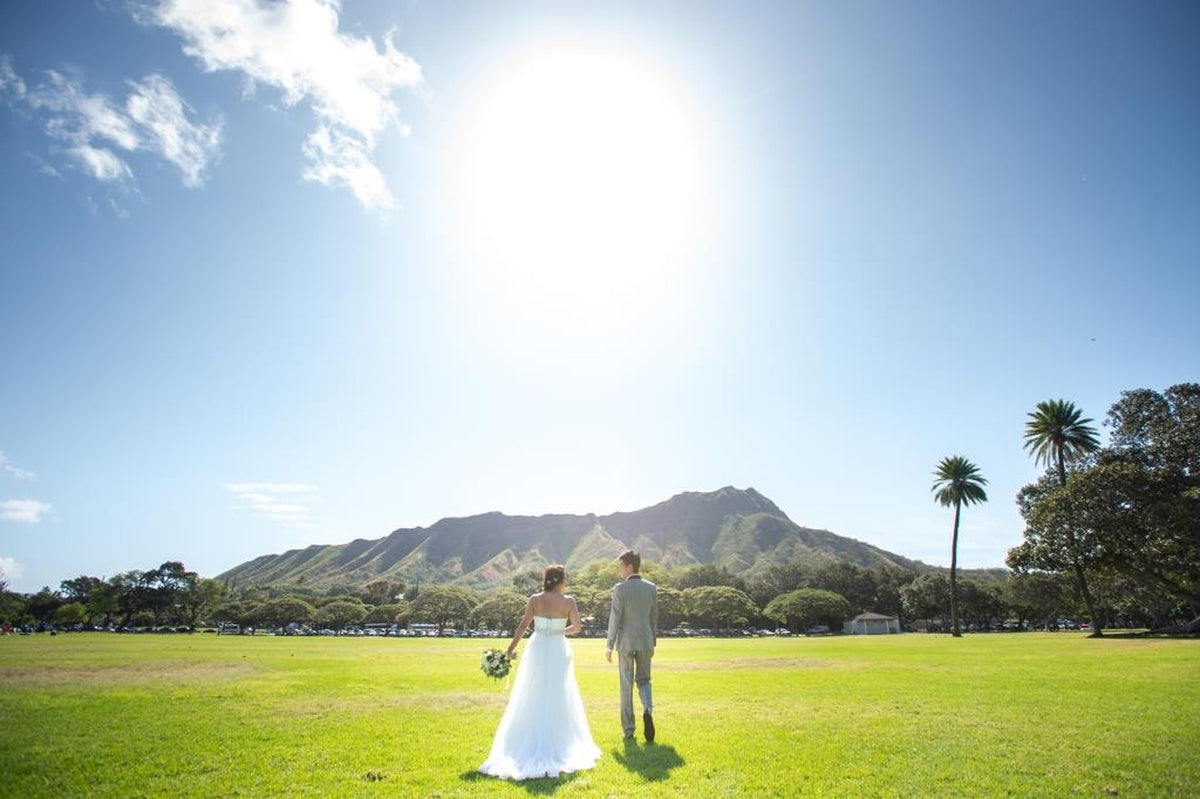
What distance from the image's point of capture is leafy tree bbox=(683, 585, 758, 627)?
114m

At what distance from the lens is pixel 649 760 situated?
26.1ft

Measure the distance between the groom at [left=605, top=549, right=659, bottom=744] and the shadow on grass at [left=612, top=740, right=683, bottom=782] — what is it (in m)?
0.73

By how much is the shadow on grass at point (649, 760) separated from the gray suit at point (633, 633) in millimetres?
802

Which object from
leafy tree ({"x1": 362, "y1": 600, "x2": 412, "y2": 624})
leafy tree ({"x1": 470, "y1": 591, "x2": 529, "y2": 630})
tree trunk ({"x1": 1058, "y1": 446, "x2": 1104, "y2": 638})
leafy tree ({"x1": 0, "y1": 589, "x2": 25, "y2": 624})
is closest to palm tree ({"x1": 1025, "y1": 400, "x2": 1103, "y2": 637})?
tree trunk ({"x1": 1058, "y1": 446, "x2": 1104, "y2": 638})

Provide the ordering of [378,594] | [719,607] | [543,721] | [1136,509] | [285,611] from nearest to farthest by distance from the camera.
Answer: [543,721] → [1136,509] → [719,607] → [285,611] → [378,594]

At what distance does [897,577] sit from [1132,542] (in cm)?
11791

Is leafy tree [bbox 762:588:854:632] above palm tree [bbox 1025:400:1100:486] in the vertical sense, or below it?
below

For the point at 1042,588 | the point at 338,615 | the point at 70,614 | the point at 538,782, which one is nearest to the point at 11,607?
the point at 70,614

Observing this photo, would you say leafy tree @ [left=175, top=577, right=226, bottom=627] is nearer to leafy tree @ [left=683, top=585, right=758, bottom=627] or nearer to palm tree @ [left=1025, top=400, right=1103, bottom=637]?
leafy tree @ [left=683, top=585, right=758, bottom=627]

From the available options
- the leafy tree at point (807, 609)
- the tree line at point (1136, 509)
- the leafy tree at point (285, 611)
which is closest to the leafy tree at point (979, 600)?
the leafy tree at point (807, 609)

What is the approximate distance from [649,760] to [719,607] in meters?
114

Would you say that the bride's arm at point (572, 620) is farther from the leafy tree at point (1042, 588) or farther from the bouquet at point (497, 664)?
the leafy tree at point (1042, 588)

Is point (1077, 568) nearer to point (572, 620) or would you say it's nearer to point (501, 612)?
point (572, 620)

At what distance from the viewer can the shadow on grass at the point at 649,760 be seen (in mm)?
7273
